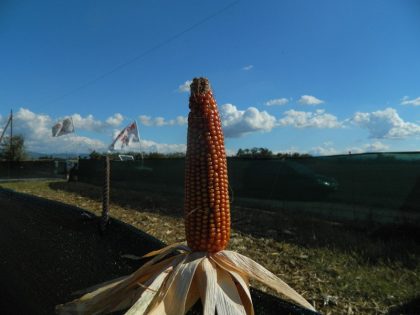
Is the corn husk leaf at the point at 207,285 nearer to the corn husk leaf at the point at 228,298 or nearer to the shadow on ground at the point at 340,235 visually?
the corn husk leaf at the point at 228,298

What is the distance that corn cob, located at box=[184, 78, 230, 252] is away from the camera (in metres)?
1.37

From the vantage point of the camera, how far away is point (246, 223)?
25.0 feet

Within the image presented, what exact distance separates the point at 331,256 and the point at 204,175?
412 cm

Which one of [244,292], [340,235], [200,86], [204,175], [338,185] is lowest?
[340,235]

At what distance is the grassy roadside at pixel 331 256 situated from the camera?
11.3ft

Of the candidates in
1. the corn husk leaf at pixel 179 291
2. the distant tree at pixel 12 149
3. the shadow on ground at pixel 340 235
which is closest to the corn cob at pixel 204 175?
the corn husk leaf at pixel 179 291

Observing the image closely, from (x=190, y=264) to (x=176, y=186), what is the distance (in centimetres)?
1414

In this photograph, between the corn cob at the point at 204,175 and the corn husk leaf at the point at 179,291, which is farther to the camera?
the corn cob at the point at 204,175

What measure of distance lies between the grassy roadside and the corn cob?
217cm

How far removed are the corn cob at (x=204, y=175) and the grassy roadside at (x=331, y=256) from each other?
7.12 ft

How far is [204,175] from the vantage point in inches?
53.6

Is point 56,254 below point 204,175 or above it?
below

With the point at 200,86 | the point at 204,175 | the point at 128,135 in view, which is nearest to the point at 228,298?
the point at 204,175

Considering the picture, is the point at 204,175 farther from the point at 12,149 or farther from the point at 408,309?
the point at 12,149
